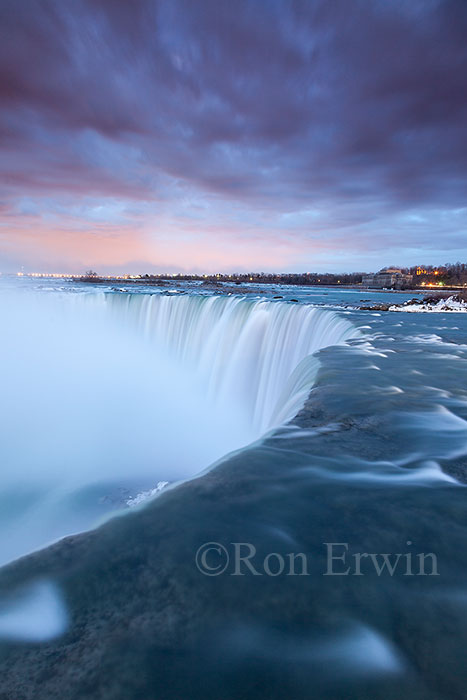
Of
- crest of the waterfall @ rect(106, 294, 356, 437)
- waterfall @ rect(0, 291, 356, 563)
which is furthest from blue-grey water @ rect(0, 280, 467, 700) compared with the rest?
crest of the waterfall @ rect(106, 294, 356, 437)

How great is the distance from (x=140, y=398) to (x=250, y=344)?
20.3 feet

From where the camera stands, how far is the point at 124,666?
1.40m

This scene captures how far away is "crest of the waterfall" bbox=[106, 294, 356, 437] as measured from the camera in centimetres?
1189

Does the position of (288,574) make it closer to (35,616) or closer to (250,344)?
(35,616)

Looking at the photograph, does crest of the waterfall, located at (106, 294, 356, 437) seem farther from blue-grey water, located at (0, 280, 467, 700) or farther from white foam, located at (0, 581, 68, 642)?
white foam, located at (0, 581, 68, 642)

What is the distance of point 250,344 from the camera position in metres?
15.6

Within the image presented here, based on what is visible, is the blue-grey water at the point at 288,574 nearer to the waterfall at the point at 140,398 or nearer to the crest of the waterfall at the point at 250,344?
the waterfall at the point at 140,398

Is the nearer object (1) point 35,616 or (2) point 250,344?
(1) point 35,616

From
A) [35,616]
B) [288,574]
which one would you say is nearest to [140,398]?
[288,574]

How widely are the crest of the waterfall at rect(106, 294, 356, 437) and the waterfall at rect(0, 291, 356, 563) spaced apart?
0.06 metres

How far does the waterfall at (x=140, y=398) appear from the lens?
27.7ft

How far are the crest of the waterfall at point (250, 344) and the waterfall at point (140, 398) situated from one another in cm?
6

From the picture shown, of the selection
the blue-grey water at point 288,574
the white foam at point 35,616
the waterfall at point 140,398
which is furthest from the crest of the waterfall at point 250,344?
the white foam at point 35,616

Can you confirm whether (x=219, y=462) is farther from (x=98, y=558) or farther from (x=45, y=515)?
(x=45, y=515)
